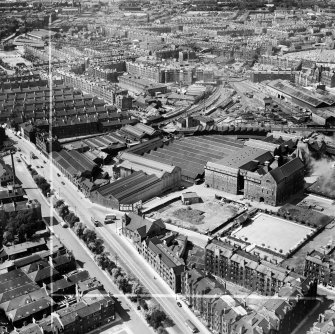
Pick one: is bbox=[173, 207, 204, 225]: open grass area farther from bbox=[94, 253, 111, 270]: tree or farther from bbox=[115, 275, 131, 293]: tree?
bbox=[115, 275, 131, 293]: tree

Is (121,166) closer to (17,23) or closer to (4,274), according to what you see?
(4,274)

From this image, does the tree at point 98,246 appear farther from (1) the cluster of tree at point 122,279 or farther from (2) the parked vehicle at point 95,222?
(2) the parked vehicle at point 95,222

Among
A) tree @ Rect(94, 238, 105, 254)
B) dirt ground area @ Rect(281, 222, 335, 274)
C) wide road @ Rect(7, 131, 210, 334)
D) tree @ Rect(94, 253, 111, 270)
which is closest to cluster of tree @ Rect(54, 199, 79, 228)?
wide road @ Rect(7, 131, 210, 334)

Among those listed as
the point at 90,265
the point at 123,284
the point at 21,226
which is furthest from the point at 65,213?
the point at 123,284

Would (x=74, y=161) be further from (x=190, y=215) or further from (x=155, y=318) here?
(x=155, y=318)

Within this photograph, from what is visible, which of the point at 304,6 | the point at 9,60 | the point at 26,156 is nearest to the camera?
the point at 26,156

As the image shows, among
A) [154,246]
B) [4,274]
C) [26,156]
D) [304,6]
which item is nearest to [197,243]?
[154,246]
